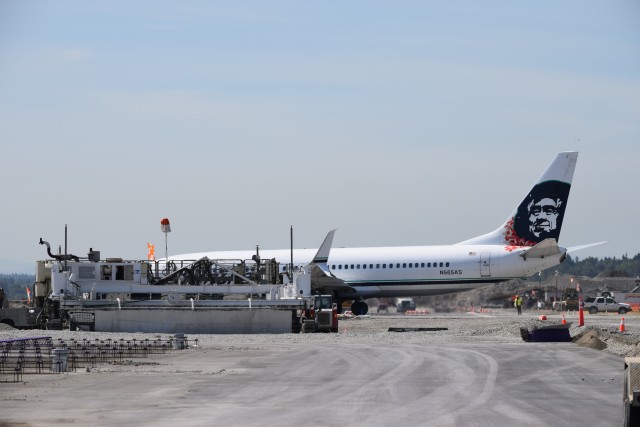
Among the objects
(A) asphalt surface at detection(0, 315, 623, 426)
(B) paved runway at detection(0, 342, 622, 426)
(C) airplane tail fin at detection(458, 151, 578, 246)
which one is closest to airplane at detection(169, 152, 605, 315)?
(C) airplane tail fin at detection(458, 151, 578, 246)

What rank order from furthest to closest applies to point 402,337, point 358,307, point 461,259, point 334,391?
point 358,307, point 461,259, point 402,337, point 334,391

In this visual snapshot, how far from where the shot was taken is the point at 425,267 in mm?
59875

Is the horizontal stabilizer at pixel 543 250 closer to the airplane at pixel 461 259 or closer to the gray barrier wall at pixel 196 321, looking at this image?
the airplane at pixel 461 259

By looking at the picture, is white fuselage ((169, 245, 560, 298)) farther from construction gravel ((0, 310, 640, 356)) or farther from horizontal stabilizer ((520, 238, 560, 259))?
construction gravel ((0, 310, 640, 356))

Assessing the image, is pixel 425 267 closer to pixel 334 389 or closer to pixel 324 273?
pixel 324 273

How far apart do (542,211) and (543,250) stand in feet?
13.4

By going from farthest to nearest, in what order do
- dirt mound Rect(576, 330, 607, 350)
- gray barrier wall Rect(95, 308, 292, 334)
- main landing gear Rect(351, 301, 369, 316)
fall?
main landing gear Rect(351, 301, 369, 316)
gray barrier wall Rect(95, 308, 292, 334)
dirt mound Rect(576, 330, 607, 350)

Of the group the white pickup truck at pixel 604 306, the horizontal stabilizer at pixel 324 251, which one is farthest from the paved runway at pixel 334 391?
the white pickup truck at pixel 604 306

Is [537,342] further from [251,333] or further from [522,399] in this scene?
[522,399]

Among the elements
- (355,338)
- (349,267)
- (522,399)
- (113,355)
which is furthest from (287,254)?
(522,399)

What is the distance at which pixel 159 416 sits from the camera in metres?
16.6

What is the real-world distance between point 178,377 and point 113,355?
7.11 m

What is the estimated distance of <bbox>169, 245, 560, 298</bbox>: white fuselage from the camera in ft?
192

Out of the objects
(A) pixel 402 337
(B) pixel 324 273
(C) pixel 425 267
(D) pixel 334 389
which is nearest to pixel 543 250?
(C) pixel 425 267
